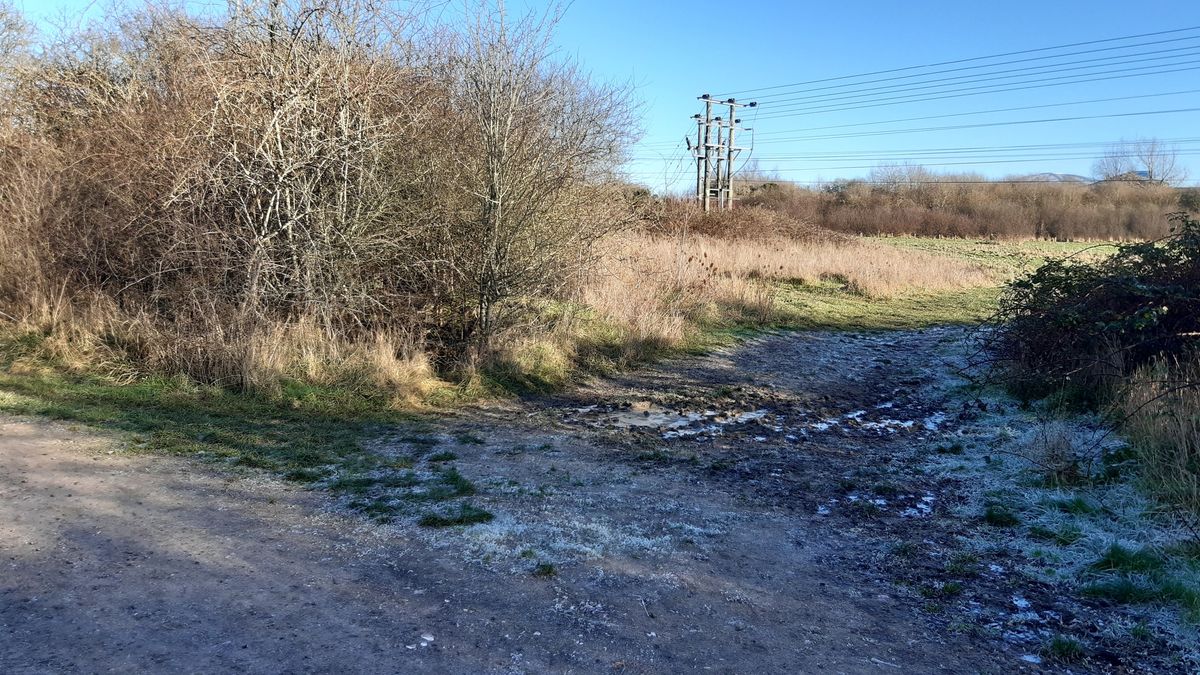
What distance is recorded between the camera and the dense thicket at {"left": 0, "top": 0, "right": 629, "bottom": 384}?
798 cm

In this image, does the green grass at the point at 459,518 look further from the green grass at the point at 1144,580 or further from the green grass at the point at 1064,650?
the green grass at the point at 1144,580

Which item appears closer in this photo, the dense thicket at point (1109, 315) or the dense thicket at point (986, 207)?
the dense thicket at point (1109, 315)

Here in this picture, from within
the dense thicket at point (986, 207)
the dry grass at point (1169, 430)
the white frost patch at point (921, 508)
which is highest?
the dense thicket at point (986, 207)

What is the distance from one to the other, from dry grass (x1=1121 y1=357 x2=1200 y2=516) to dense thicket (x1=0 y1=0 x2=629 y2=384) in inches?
251

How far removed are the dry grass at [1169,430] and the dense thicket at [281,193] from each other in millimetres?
6368

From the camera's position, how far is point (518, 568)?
4027 mm

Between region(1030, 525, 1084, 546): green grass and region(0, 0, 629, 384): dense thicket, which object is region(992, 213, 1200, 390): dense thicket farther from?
region(0, 0, 629, 384): dense thicket

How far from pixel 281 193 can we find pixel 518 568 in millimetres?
5814

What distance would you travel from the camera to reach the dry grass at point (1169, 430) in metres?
4.79

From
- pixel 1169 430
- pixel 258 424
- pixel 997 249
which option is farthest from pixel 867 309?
pixel 997 249

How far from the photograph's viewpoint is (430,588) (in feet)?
12.3

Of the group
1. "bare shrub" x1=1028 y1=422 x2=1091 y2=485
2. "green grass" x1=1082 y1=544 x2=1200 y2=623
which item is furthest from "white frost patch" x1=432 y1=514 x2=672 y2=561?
"bare shrub" x1=1028 y1=422 x2=1091 y2=485

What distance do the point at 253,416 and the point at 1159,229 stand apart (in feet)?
179

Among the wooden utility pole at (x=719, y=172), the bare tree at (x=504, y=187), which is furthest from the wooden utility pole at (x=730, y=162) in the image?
the bare tree at (x=504, y=187)
